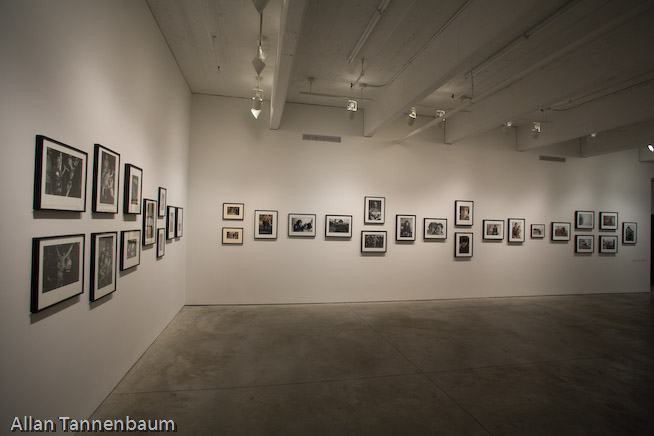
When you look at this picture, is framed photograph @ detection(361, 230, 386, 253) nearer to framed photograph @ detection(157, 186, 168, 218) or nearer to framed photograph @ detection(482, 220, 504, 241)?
framed photograph @ detection(482, 220, 504, 241)

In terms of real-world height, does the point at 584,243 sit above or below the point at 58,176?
below

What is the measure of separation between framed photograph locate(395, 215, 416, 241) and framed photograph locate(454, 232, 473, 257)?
1.32 m

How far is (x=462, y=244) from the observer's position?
8930 mm

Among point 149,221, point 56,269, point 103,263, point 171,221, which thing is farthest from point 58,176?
point 171,221

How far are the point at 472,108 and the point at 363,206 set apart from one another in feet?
11.8

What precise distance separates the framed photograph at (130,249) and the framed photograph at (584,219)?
39.3ft

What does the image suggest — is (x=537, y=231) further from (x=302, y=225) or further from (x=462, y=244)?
(x=302, y=225)

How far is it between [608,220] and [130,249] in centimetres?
1327

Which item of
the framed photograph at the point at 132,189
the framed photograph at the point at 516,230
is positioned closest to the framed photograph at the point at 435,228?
the framed photograph at the point at 516,230

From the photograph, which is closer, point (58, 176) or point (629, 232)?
point (58, 176)

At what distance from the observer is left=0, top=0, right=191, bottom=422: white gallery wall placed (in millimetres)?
2031

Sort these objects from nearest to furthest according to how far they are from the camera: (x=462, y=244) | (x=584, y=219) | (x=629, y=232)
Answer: (x=462, y=244)
(x=584, y=219)
(x=629, y=232)

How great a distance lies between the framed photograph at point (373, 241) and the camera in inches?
325

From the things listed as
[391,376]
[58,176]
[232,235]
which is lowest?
[391,376]
